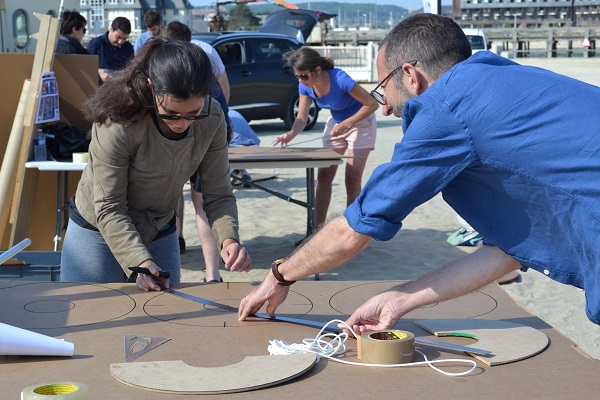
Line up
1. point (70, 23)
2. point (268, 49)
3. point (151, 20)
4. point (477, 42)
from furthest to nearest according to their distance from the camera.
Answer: point (477, 42) → point (268, 49) → point (151, 20) → point (70, 23)

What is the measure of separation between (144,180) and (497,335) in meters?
1.28

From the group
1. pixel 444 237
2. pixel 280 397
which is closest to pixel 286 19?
pixel 444 237

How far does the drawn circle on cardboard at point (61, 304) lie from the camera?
2.37 m

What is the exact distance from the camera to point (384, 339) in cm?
203

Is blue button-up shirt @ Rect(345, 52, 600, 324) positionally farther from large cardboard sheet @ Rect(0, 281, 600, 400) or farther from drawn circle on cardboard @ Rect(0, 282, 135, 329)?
drawn circle on cardboard @ Rect(0, 282, 135, 329)

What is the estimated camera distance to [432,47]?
2.04m

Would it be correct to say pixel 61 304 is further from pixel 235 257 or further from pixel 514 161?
pixel 514 161

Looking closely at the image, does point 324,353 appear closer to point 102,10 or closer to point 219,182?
point 219,182

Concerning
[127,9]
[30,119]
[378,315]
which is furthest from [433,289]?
[127,9]

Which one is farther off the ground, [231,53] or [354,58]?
[231,53]

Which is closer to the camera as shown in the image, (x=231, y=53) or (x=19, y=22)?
(x=231, y=53)

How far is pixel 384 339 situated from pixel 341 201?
5.99 m

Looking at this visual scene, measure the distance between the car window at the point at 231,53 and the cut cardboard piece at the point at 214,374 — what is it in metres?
11.5

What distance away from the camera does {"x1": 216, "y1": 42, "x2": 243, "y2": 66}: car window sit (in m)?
13.1
